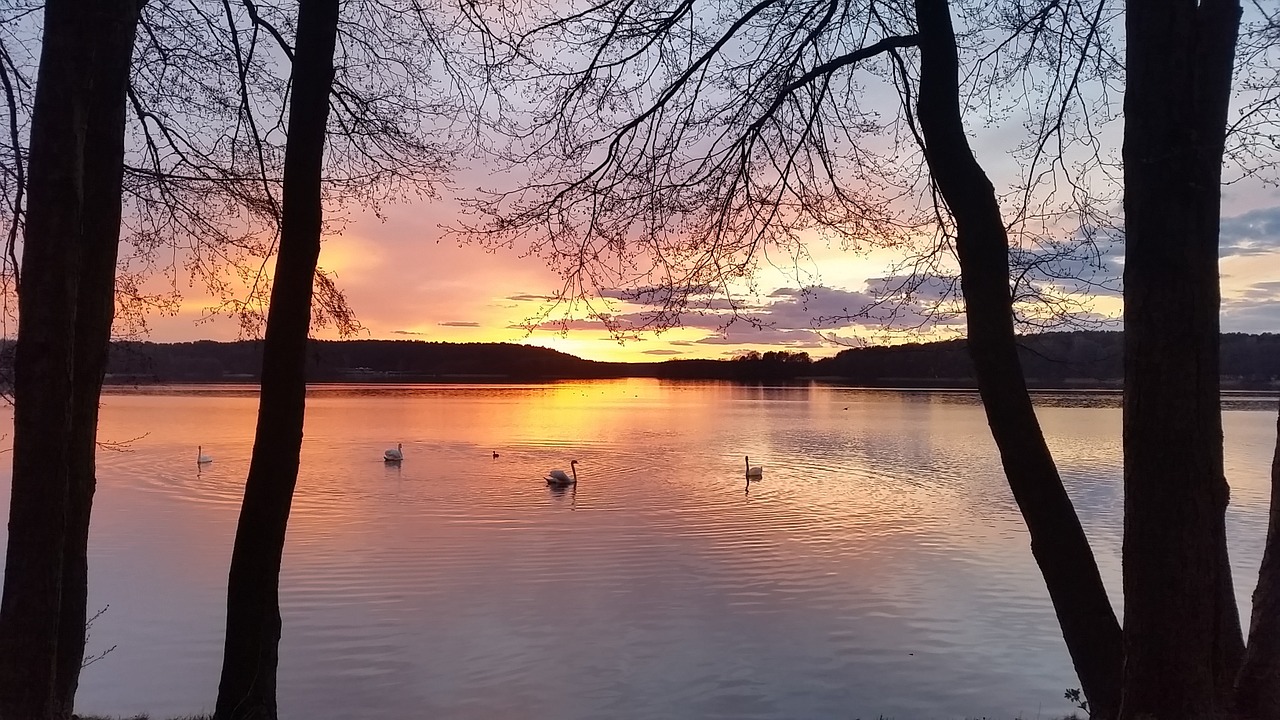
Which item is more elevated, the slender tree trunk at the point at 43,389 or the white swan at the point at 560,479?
the slender tree trunk at the point at 43,389

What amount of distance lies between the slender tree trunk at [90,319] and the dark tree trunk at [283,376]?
65 centimetres

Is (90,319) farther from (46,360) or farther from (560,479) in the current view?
(560,479)

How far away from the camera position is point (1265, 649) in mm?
2914

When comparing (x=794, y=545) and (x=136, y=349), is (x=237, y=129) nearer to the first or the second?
(x=136, y=349)

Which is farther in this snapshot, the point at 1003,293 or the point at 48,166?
the point at 1003,293

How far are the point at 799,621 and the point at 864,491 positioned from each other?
394 inches

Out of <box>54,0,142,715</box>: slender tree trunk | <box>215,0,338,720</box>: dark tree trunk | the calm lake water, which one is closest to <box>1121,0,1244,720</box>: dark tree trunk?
<box>215,0,338,720</box>: dark tree trunk

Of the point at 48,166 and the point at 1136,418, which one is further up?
the point at 48,166

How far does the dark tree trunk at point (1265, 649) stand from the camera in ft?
9.37

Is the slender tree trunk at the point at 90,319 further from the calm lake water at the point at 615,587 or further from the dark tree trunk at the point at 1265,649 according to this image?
the dark tree trunk at the point at 1265,649

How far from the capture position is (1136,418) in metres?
2.77

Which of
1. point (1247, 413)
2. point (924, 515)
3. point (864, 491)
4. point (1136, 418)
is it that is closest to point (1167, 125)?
point (1136, 418)

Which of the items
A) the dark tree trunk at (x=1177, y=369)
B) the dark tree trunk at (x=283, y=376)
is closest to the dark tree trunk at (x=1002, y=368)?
the dark tree trunk at (x=1177, y=369)

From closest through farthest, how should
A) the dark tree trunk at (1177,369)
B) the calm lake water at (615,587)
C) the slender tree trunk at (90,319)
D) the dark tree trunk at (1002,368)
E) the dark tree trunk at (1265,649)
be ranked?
1. the dark tree trunk at (1177,369)
2. the dark tree trunk at (1265,649)
3. the dark tree trunk at (1002,368)
4. the slender tree trunk at (90,319)
5. the calm lake water at (615,587)
